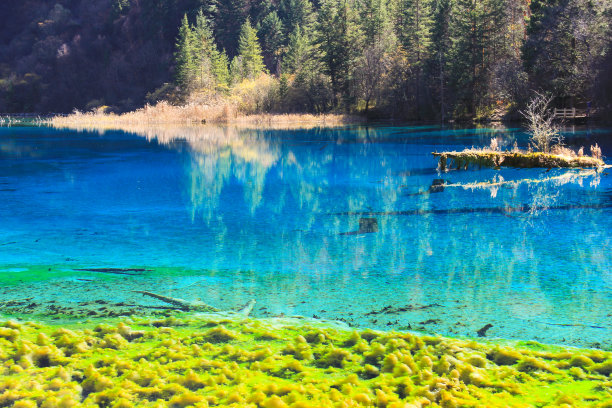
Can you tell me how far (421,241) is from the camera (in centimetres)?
933

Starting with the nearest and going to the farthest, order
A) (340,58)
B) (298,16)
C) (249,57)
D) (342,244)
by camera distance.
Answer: (342,244) < (340,58) < (249,57) < (298,16)

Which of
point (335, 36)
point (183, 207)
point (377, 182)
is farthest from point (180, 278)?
point (335, 36)

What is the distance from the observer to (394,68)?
189ft

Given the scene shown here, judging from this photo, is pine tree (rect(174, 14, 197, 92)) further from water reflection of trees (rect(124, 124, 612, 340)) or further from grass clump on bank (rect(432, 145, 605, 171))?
grass clump on bank (rect(432, 145, 605, 171))

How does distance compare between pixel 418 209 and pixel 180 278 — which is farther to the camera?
pixel 418 209

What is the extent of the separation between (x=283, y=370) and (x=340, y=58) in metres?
60.2

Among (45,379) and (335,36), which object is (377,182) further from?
(335,36)

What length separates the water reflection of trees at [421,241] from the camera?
21.4 feet

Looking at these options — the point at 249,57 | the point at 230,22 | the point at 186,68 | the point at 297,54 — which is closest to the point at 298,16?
the point at 249,57

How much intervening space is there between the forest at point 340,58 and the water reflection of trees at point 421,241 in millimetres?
25801

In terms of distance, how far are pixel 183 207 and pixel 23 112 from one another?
98901 millimetres

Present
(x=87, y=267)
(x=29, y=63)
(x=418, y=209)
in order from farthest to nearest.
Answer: (x=29, y=63), (x=418, y=209), (x=87, y=267)

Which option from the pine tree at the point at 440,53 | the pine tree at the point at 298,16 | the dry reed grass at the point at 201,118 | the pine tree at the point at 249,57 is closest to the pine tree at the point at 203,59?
the pine tree at the point at 249,57

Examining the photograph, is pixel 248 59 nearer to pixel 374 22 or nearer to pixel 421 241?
pixel 374 22
